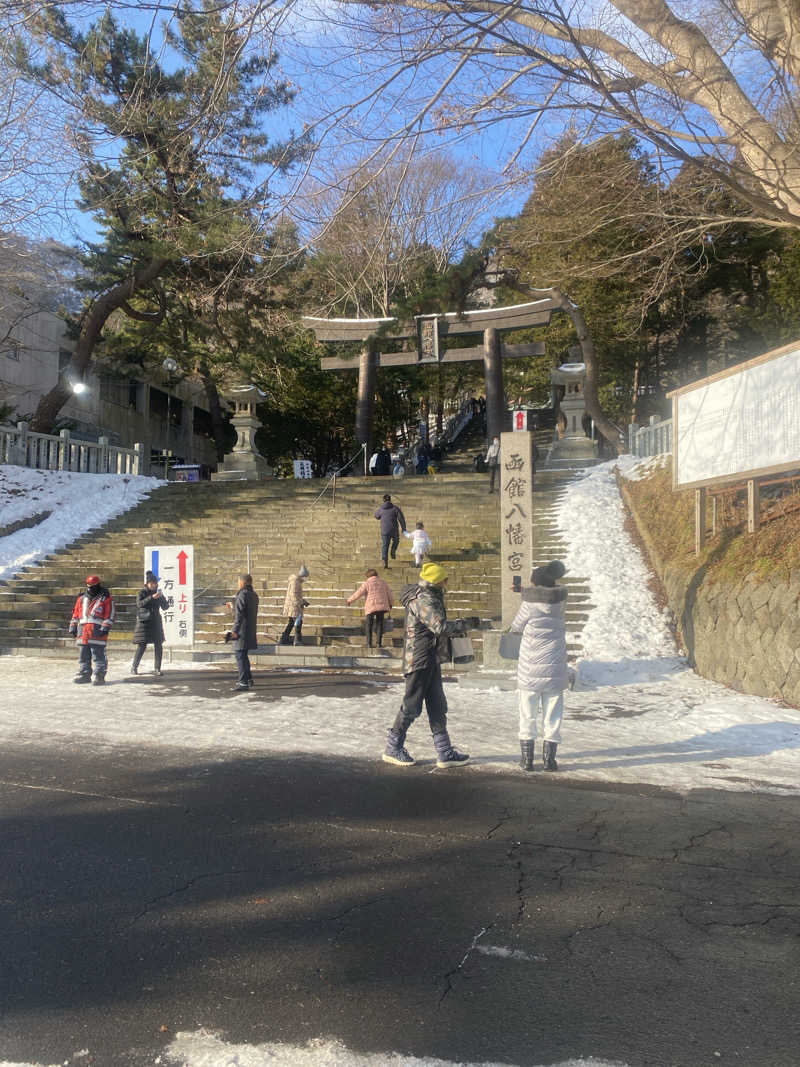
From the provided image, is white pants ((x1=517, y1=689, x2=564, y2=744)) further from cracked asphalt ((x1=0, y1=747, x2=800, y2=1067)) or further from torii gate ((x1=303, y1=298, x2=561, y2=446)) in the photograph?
torii gate ((x1=303, y1=298, x2=561, y2=446))

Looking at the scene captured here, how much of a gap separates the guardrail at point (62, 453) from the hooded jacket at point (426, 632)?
1907 cm

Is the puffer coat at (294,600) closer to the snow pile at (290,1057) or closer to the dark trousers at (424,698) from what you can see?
the dark trousers at (424,698)

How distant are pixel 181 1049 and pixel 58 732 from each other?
5.58 m

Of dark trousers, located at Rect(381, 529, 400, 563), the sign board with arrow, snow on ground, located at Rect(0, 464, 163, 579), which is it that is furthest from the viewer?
snow on ground, located at Rect(0, 464, 163, 579)

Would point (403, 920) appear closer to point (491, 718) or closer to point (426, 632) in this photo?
point (426, 632)

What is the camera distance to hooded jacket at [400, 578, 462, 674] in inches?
247

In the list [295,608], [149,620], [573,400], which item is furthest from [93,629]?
[573,400]

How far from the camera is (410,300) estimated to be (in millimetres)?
22312

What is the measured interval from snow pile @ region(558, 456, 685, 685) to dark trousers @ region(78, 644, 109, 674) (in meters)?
6.55

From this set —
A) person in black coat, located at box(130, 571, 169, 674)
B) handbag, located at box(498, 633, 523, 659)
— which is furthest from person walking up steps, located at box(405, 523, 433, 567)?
person in black coat, located at box(130, 571, 169, 674)

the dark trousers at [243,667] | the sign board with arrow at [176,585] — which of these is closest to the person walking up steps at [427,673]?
the dark trousers at [243,667]

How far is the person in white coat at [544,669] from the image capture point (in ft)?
20.3

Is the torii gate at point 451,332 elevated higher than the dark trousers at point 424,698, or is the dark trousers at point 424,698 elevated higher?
the torii gate at point 451,332

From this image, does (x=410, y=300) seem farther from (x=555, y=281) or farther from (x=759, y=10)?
(x=759, y=10)
